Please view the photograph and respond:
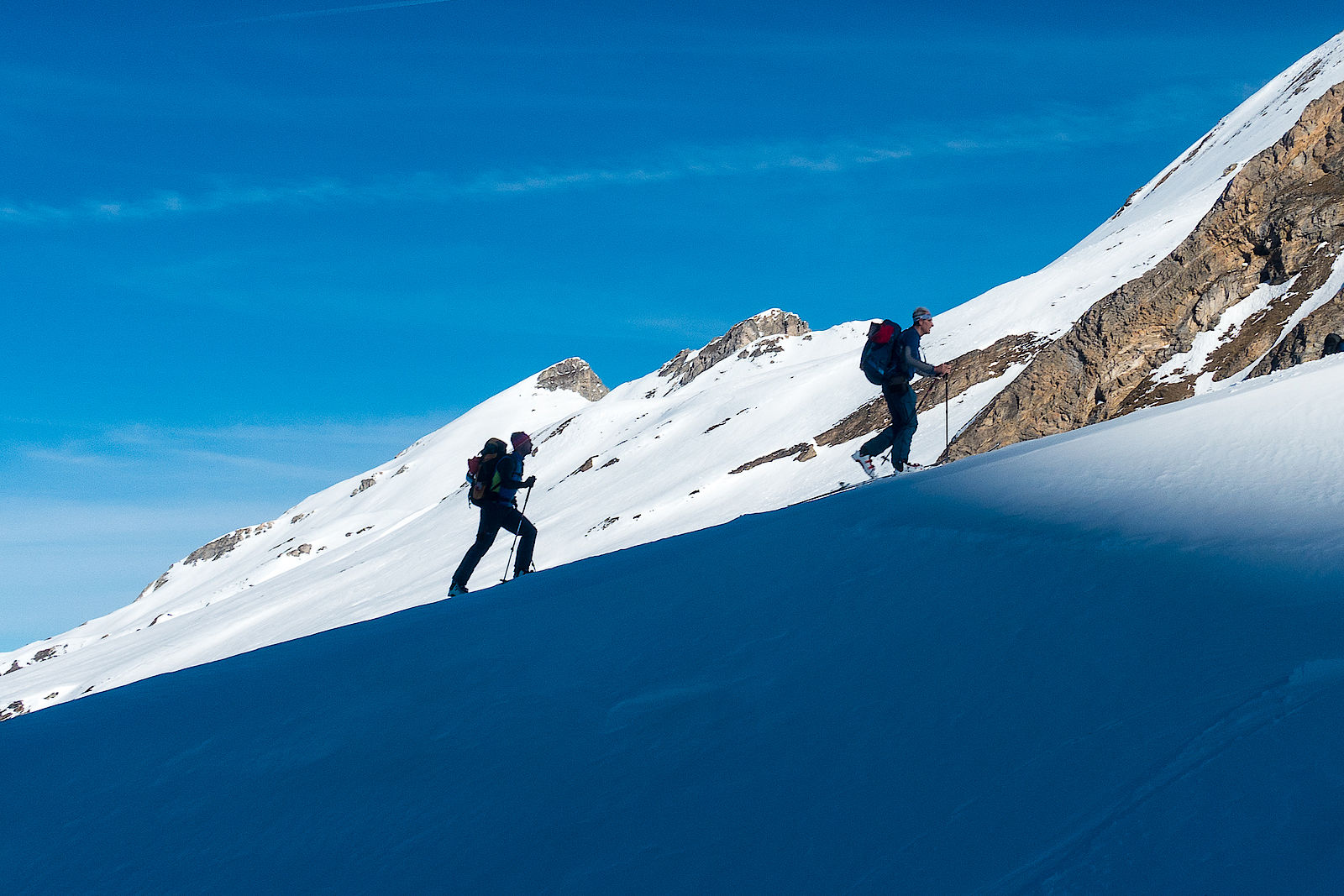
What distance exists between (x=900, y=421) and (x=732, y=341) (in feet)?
291

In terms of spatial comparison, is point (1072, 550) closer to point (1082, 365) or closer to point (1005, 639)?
point (1005, 639)

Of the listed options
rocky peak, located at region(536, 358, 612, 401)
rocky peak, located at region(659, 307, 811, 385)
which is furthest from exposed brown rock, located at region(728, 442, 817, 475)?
rocky peak, located at region(536, 358, 612, 401)

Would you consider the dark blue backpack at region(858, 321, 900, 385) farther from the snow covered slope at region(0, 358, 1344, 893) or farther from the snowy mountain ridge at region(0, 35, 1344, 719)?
the snowy mountain ridge at region(0, 35, 1344, 719)

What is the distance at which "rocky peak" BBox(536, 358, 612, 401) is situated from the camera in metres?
128

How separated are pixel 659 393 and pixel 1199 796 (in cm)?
8820

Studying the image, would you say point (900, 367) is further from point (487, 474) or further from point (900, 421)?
point (487, 474)

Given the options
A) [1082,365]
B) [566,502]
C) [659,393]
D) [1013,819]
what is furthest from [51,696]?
[659,393]

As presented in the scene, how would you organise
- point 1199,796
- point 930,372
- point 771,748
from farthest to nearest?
point 930,372, point 771,748, point 1199,796

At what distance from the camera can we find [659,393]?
90188 millimetres

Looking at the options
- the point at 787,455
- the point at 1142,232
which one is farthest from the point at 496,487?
the point at 1142,232

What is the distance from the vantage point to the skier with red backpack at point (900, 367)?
955cm

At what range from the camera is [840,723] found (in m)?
Result: 3.20

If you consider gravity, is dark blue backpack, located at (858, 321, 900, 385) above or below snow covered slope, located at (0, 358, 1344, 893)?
above

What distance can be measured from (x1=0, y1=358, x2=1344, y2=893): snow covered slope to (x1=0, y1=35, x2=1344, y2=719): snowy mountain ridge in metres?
11.9
